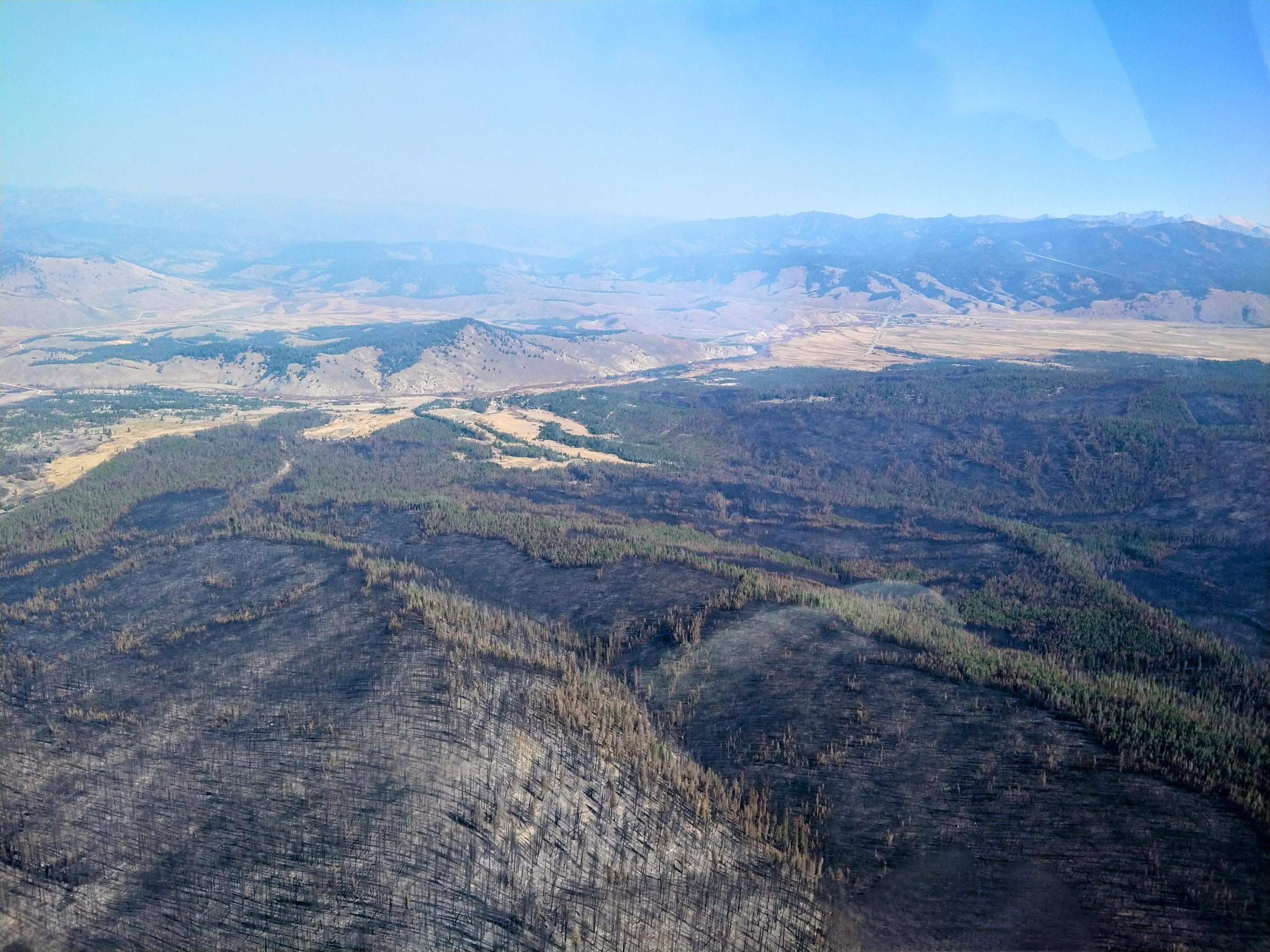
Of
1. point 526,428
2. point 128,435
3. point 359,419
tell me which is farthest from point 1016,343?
point 128,435

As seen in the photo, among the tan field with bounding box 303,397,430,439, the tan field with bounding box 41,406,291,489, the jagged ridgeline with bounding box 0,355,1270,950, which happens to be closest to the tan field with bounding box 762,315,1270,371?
the tan field with bounding box 303,397,430,439

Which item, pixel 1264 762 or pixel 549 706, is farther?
pixel 549 706

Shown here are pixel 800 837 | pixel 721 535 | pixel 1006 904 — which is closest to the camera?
pixel 1006 904

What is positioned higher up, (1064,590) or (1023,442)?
(1023,442)

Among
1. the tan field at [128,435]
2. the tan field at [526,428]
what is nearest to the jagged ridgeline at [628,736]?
the tan field at [128,435]

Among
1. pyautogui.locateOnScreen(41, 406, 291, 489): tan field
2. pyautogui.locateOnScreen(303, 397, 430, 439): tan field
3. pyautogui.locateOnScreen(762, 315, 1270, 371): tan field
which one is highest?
pyautogui.locateOnScreen(762, 315, 1270, 371): tan field

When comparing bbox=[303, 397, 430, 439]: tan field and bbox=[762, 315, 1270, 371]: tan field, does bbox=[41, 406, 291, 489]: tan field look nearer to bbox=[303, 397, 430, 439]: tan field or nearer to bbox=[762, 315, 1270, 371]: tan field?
bbox=[303, 397, 430, 439]: tan field

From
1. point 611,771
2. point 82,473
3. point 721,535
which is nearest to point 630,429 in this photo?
point 721,535

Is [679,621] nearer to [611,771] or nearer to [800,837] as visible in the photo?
[611,771]
